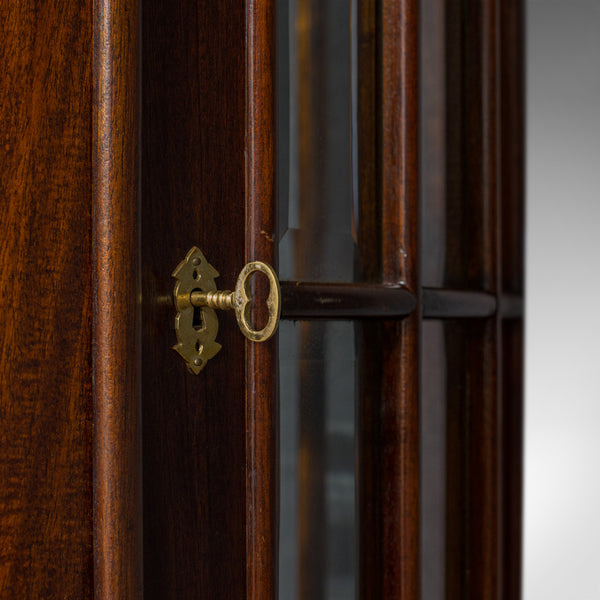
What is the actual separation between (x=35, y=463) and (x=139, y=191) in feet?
0.53

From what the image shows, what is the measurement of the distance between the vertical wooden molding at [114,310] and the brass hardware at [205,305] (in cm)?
5

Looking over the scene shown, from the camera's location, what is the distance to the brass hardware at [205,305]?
461 millimetres

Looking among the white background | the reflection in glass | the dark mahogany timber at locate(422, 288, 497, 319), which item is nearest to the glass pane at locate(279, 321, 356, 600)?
the reflection in glass

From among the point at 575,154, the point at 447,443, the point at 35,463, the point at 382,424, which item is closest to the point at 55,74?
the point at 35,463

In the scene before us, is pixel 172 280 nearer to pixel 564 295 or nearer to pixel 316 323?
pixel 316 323

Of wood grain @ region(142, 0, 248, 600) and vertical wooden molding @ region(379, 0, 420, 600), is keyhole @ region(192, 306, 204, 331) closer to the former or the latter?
wood grain @ region(142, 0, 248, 600)

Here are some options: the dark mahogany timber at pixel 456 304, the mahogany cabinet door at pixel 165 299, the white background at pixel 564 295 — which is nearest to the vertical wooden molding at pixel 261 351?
the mahogany cabinet door at pixel 165 299

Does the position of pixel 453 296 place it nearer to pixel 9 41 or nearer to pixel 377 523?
pixel 377 523

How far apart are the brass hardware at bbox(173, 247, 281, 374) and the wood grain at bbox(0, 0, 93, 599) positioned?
0.06 m

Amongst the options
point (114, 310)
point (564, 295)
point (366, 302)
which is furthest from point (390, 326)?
point (564, 295)

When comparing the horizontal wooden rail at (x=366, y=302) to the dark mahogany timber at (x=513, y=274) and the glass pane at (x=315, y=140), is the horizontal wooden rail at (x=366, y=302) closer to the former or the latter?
the glass pane at (x=315, y=140)

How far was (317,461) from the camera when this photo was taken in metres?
0.61

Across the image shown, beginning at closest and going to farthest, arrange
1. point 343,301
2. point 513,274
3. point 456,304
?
point 343,301 → point 456,304 → point 513,274

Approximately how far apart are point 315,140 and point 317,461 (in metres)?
0.26
